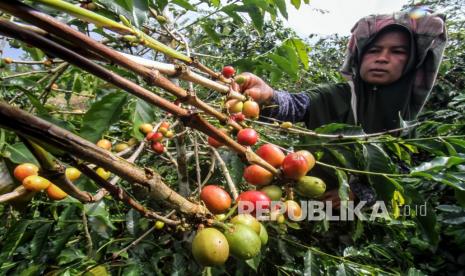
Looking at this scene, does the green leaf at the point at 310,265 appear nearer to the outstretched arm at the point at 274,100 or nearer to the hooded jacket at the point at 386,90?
the outstretched arm at the point at 274,100

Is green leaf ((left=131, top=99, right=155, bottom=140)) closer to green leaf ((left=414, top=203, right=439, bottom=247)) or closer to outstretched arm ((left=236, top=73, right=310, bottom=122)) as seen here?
outstretched arm ((left=236, top=73, right=310, bottom=122))

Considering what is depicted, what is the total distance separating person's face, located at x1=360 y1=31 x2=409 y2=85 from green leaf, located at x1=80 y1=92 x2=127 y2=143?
5.61 feet

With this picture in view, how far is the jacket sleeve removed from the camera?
72.6 inches

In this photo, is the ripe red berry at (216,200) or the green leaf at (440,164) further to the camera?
the green leaf at (440,164)

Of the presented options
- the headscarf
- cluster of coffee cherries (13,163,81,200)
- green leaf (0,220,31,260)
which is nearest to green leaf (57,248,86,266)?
green leaf (0,220,31,260)

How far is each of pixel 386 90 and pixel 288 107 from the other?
728 millimetres

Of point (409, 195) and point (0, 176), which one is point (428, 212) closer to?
point (409, 195)

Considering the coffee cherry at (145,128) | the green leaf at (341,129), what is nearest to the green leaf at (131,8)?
the coffee cherry at (145,128)

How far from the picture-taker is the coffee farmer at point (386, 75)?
2.10m

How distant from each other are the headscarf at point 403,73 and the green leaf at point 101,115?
5.15ft

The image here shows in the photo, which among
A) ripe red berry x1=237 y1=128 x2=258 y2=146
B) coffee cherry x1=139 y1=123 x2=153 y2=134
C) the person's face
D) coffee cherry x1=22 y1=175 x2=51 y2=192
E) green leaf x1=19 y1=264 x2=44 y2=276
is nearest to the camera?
coffee cherry x1=22 y1=175 x2=51 y2=192

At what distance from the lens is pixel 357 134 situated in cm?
119

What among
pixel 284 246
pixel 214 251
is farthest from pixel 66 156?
pixel 284 246

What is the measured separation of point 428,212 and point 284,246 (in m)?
0.68
